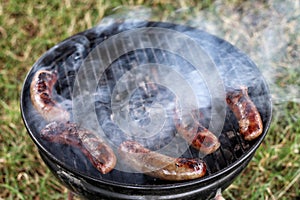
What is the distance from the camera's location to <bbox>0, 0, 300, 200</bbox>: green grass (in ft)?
11.5

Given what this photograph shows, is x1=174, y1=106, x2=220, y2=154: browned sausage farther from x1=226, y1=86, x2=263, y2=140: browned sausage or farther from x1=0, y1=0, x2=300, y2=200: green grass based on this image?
x1=0, y1=0, x2=300, y2=200: green grass

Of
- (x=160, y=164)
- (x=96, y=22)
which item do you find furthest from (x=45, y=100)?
(x=96, y=22)

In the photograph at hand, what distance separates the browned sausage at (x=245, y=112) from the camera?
230 cm

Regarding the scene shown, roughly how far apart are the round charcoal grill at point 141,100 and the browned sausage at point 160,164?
6 centimetres

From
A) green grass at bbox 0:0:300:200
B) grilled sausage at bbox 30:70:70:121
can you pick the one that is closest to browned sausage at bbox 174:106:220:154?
grilled sausage at bbox 30:70:70:121

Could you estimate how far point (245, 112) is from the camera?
2.37 m

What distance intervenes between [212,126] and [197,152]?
21 centimetres

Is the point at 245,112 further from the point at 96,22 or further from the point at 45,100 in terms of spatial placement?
the point at 96,22

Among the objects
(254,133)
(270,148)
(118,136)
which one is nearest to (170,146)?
(118,136)

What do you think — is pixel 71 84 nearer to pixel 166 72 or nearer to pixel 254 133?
pixel 166 72

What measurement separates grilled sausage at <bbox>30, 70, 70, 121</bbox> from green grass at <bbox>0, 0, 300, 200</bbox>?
1.26 meters

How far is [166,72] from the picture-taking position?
288 cm

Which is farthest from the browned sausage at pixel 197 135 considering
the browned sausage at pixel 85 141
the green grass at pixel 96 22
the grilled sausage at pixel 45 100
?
the green grass at pixel 96 22

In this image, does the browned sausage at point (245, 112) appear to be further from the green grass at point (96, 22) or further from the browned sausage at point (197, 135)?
the green grass at point (96, 22)
